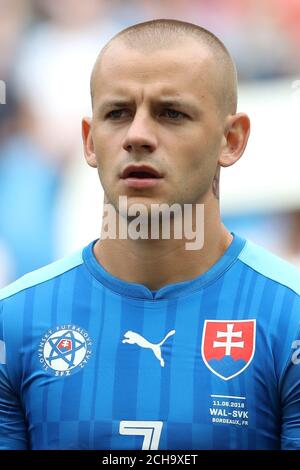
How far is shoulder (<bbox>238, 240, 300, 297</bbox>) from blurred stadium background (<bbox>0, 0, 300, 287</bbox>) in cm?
230

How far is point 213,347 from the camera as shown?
3068mm

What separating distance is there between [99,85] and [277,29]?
2857 mm

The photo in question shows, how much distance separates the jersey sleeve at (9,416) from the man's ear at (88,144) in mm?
661

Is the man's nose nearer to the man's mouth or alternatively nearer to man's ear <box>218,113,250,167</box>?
the man's mouth

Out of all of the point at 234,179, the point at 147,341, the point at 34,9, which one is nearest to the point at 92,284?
the point at 147,341

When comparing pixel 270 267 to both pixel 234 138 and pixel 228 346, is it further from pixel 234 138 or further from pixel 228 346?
pixel 234 138

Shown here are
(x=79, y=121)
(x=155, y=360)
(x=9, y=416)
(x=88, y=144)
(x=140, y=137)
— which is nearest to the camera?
(x=140, y=137)

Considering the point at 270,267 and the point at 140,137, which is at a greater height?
the point at 140,137

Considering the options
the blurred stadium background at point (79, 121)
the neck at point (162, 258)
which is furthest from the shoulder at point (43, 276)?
the blurred stadium background at point (79, 121)

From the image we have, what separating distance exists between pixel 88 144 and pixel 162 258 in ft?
1.57

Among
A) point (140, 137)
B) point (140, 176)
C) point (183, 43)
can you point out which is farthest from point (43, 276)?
point (183, 43)

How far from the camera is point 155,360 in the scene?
3.05 meters
